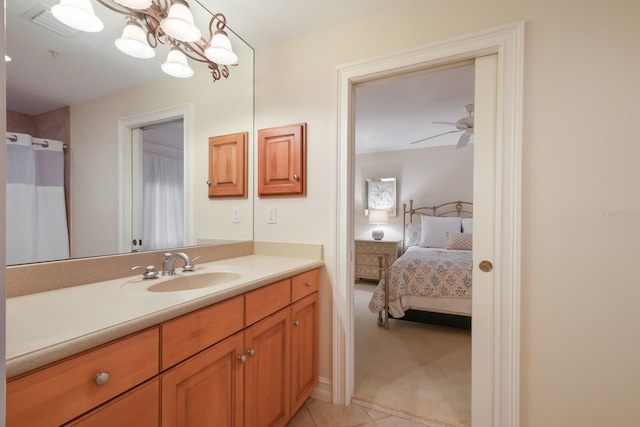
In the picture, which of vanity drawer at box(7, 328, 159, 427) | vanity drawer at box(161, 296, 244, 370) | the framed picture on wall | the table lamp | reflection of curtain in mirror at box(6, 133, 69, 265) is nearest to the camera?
vanity drawer at box(7, 328, 159, 427)

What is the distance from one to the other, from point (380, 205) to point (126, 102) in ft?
14.3

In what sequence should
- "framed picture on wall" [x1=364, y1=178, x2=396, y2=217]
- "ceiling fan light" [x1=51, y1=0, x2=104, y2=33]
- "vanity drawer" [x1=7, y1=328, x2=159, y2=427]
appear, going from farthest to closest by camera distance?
1. "framed picture on wall" [x1=364, y1=178, x2=396, y2=217]
2. "ceiling fan light" [x1=51, y1=0, x2=104, y2=33]
3. "vanity drawer" [x1=7, y1=328, x2=159, y2=427]

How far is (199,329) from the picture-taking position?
3.03 ft

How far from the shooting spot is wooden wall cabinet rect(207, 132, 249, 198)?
6.05 ft

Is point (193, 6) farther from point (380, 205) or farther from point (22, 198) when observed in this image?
point (380, 205)

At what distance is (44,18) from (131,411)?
54.6 inches

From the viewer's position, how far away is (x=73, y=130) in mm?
1112

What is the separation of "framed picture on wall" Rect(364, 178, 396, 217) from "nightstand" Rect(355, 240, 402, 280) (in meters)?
0.73

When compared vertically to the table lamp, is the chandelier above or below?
above

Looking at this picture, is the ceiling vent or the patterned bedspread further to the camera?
the patterned bedspread

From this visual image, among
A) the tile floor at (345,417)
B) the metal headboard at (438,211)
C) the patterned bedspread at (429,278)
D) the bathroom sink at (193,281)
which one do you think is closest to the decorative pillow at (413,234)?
the metal headboard at (438,211)

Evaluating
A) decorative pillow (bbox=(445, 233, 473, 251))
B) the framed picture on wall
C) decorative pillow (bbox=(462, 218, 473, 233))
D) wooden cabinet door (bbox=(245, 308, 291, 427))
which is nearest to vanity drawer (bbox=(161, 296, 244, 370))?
wooden cabinet door (bbox=(245, 308, 291, 427))

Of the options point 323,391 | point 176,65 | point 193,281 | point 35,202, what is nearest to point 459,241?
point 323,391

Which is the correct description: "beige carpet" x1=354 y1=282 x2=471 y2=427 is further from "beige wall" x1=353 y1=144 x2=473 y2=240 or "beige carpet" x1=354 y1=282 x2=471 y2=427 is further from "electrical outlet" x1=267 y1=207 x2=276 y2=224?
"beige wall" x1=353 y1=144 x2=473 y2=240
